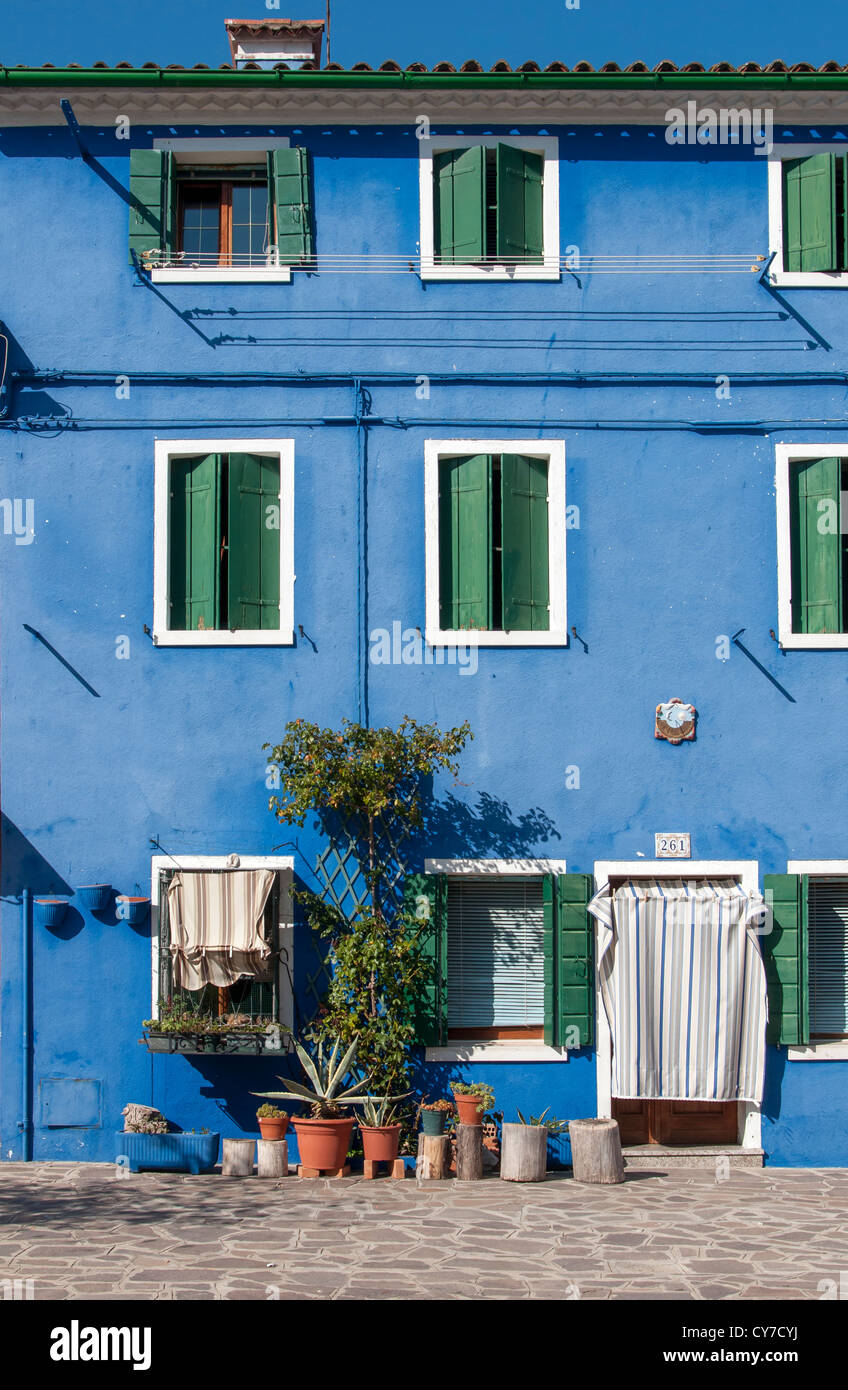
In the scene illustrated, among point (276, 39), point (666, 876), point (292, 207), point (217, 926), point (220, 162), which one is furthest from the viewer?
point (276, 39)

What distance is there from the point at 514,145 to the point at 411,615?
4423mm

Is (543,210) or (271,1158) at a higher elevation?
(543,210)

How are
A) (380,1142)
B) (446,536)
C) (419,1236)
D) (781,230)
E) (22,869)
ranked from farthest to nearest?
(781,230) < (446,536) < (22,869) < (380,1142) < (419,1236)

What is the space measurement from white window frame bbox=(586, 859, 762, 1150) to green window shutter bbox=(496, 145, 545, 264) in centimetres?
549

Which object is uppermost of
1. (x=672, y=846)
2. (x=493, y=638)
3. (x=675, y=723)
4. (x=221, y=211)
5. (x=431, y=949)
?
(x=221, y=211)

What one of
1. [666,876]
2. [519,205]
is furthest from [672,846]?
[519,205]

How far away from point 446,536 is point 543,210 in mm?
3132

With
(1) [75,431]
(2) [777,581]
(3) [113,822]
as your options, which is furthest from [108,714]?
(2) [777,581]

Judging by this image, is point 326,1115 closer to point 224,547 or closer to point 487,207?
point 224,547

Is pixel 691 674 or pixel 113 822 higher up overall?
pixel 691 674

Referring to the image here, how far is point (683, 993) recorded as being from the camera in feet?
39.7

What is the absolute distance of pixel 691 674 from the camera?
1247 centimetres

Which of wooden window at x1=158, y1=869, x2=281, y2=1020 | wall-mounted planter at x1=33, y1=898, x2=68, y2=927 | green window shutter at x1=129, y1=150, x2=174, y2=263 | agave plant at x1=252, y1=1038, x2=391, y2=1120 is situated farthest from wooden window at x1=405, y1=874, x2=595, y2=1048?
green window shutter at x1=129, y1=150, x2=174, y2=263
